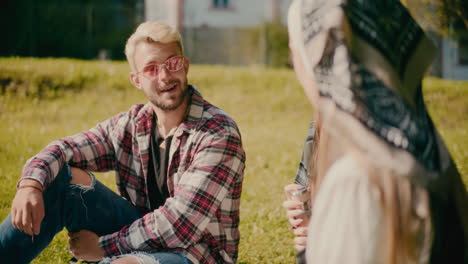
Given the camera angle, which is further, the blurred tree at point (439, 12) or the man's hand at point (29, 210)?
the blurred tree at point (439, 12)

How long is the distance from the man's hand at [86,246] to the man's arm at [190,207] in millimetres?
82

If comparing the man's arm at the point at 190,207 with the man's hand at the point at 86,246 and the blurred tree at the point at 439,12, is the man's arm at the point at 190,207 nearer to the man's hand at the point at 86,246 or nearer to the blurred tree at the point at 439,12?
the man's hand at the point at 86,246

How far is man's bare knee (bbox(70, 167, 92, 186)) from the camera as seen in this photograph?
11.4 ft

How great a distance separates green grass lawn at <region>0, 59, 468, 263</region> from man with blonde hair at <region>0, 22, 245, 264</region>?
118cm

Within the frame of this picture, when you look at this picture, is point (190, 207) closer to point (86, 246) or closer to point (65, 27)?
point (86, 246)

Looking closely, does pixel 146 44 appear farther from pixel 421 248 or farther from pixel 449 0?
pixel 449 0

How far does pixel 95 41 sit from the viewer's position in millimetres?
21656

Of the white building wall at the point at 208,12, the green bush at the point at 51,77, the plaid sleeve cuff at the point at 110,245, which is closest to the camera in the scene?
the plaid sleeve cuff at the point at 110,245

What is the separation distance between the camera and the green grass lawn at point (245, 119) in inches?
205

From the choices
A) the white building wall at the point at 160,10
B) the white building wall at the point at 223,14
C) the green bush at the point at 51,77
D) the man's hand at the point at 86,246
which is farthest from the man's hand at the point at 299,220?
the white building wall at the point at 223,14

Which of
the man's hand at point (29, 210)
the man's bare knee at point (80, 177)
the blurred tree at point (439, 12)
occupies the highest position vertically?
the blurred tree at point (439, 12)

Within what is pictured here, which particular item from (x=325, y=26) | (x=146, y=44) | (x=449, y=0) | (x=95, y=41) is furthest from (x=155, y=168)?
(x=95, y=41)

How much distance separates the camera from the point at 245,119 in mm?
10594

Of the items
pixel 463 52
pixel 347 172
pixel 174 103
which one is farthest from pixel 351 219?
pixel 463 52
